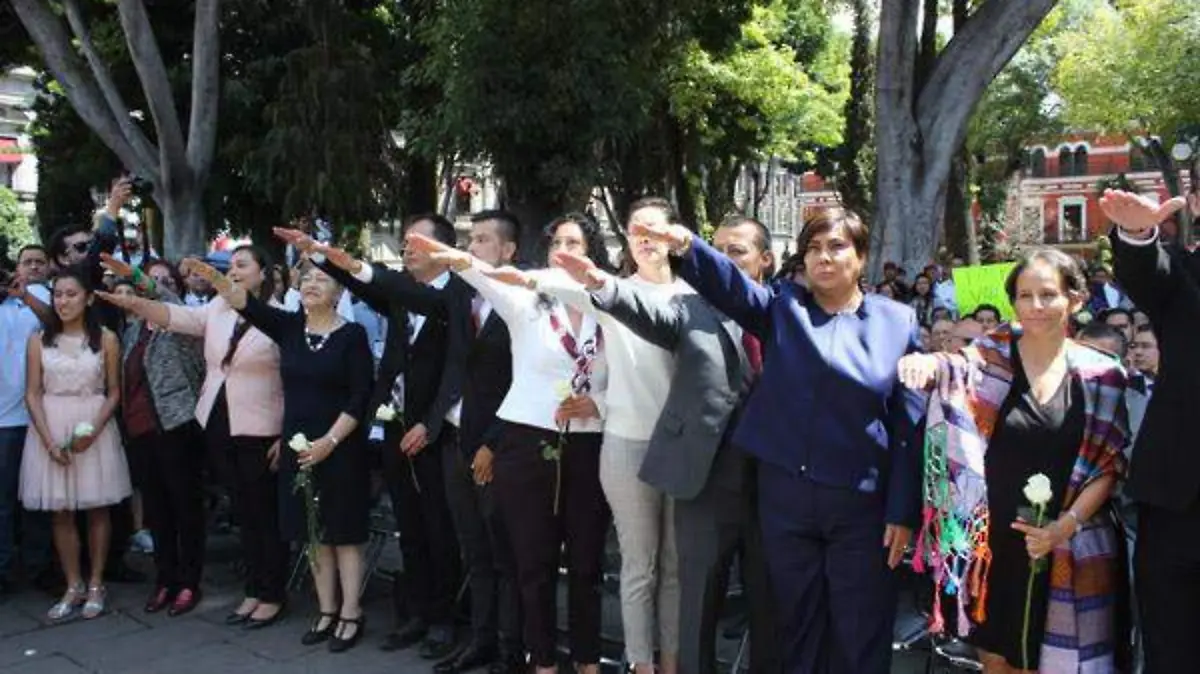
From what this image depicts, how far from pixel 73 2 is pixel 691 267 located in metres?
13.2

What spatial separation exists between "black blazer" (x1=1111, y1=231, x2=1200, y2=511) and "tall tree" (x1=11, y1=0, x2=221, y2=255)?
1309 cm

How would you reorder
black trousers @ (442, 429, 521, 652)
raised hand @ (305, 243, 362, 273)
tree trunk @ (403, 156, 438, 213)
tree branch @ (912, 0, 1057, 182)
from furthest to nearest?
1. tree trunk @ (403, 156, 438, 213)
2. tree branch @ (912, 0, 1057, 182)
3. black trousers @ (442, 429, 521, 652)
4. raised hand @ (305, 243, 362, 273)

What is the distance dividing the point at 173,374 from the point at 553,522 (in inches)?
114

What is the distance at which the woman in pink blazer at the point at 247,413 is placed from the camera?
19.4 ft

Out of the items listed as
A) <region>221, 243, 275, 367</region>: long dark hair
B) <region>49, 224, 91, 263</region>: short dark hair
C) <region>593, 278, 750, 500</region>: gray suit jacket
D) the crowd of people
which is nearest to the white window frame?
the crowd of people

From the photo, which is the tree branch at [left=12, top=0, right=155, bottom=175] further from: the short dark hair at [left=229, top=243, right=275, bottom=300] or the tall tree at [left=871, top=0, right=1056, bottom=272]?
the short dark hair at [left=229, top=243, right=275, bottom=300]

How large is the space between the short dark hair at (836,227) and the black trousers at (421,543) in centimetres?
257

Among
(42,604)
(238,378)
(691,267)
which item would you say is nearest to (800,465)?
(691,267)

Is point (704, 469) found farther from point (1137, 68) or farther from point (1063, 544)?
point (1137, 68)

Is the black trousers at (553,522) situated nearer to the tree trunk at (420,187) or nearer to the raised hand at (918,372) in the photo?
the raised hand at (918,372)

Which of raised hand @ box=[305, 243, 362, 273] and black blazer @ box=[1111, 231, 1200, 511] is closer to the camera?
black blazer @ box=[1111, 231, 1200, 511]

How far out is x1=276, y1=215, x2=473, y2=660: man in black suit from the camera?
5145 mm

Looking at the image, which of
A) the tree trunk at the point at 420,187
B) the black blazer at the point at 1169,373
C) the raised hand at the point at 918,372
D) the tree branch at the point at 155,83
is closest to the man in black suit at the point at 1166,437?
the black blazer at the point at 1169,373

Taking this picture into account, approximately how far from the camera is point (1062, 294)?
361 cm
